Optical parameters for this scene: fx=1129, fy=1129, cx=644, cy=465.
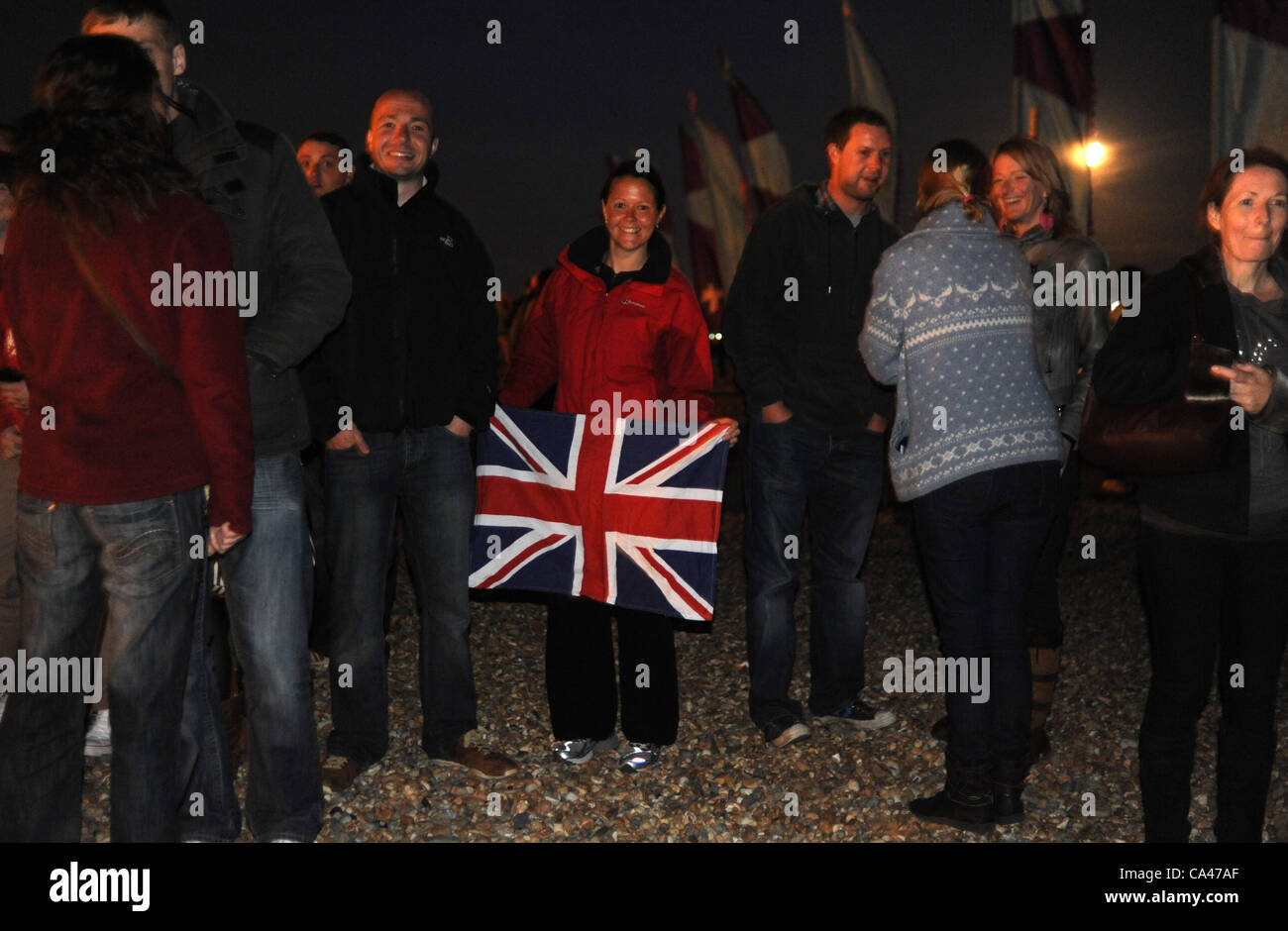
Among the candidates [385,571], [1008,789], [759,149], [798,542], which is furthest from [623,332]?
[759,149]

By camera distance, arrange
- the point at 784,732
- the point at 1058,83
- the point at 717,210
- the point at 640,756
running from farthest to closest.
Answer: the point at 717,210 < the point at 1058,83 < the point at 784,732 < the point at 640,756

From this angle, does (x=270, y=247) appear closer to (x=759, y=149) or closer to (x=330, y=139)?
(x=330, y=139)

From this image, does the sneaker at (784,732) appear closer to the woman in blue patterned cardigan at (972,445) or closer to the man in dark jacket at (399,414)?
the woman in blue patterned cardigan at (972,445)

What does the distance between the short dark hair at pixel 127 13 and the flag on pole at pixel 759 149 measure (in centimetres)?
2014

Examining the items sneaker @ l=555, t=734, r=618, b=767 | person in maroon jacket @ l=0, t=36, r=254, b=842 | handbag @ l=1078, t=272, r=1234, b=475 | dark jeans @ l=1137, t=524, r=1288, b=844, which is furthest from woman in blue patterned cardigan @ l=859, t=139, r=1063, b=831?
person in maroon jacket @ l=0, t=36, r=254, b=842

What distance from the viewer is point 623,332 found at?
466 centimetres

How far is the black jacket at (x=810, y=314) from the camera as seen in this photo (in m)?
4.99

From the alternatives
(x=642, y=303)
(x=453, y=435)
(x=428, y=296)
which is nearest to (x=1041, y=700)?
(x=642, y=303)

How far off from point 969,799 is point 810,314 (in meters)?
2.15

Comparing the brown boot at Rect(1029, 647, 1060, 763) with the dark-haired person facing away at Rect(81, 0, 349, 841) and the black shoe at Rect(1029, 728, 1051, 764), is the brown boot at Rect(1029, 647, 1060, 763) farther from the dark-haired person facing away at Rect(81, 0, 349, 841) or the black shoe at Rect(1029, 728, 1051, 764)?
the dark-haired person facing away at Rect(81, 0, 349, 841)

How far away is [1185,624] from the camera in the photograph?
3.58 metres

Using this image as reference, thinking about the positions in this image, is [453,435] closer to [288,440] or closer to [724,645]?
[288,440]

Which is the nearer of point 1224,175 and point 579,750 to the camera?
point 1224,175

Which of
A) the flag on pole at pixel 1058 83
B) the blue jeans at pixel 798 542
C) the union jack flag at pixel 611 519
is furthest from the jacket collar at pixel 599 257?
the flag on pole at pixel 1058 83
